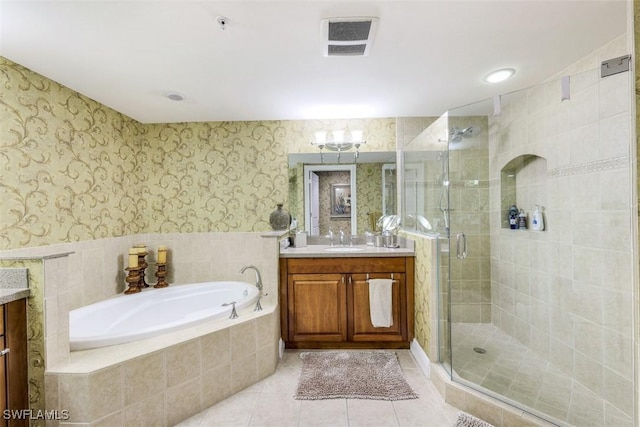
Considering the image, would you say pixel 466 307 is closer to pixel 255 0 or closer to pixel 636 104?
pixel 636 104

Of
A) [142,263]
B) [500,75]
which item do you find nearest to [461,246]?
[500,75]

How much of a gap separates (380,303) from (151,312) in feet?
6.79

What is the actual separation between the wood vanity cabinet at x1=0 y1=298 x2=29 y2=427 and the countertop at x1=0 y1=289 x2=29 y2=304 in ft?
0.07

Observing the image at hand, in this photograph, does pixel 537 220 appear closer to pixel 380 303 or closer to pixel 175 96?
pixel 380 303

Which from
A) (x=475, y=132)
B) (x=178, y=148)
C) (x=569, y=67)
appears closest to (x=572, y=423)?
(x=475, y=132)

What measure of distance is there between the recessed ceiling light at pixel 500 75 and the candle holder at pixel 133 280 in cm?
340

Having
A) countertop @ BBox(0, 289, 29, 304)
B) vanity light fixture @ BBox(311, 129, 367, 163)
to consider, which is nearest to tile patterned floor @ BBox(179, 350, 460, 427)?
countertop @ BBox(0, 289, 29, 304)

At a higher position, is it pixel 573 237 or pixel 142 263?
pixel 573 237

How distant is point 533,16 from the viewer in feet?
4.81

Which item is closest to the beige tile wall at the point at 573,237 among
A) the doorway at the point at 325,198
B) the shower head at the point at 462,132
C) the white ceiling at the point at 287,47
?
the shower head at the point at 462,132

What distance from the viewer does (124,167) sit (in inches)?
110

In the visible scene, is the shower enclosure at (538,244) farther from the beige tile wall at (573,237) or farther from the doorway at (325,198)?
the doorway at (325,198)

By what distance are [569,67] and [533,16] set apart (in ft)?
2.67

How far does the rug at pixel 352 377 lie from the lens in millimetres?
1957
